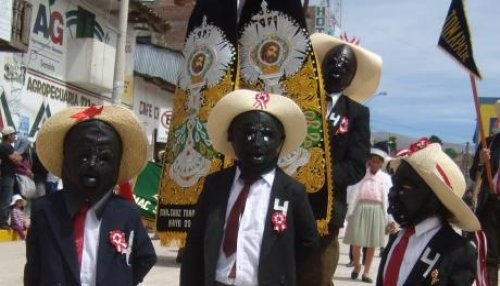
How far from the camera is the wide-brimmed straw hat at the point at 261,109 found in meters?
3.93

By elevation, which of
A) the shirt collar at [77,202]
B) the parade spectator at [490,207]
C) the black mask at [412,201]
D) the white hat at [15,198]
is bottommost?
the white hat at [15,198]

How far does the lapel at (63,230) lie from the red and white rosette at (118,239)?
0.17 metres

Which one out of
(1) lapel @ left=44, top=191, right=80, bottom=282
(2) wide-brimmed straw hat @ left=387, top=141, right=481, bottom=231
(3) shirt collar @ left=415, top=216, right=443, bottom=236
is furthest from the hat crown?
(1) lapel @ left=44, top=191, right=80, bottom=282

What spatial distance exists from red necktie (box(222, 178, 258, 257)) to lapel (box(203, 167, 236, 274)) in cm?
3

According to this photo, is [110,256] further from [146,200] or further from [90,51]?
[90,51]

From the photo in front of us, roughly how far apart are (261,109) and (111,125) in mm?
740

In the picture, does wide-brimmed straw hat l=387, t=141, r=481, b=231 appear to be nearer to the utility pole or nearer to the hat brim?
the hat brim

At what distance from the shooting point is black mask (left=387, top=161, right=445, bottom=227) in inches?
145

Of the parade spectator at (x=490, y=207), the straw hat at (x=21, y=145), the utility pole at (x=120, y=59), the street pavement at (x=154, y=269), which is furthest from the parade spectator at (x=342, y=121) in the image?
the utility pole at (x=120, y=59)

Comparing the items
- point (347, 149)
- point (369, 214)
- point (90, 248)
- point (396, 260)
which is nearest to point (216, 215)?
point (90, 248)

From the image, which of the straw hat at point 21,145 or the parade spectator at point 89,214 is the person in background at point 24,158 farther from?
the parade spectator at point 89,214

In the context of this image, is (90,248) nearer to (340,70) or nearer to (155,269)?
(340,70)

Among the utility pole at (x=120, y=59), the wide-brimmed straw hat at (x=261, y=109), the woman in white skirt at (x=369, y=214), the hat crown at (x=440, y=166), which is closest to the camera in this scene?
the hat crown at (x=440, y=166)

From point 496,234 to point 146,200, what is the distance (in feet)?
21.0
